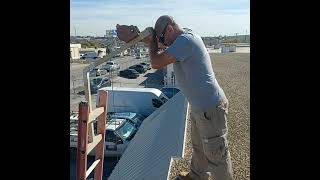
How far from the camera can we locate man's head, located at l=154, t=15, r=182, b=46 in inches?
109

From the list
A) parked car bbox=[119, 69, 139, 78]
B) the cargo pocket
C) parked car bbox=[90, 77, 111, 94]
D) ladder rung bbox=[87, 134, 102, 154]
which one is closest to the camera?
ladder rung bbox=[87, 134, 102, 154]

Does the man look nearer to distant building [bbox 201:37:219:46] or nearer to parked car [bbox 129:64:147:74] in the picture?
distant building [bbox 201:37:219:46]

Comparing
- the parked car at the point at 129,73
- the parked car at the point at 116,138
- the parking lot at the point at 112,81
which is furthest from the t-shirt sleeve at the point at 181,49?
the parked car at the point at 129,73

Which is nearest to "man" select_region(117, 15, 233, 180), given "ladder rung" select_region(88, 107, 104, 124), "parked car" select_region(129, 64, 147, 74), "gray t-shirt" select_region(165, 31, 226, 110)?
"gray t-shirt" select_region(165, 31, 226, 110)

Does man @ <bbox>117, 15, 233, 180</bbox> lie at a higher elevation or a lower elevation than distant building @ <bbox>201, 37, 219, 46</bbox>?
lower

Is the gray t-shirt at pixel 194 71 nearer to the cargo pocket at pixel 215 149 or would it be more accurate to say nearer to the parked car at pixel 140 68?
the cargo pocket at pixel 215 149

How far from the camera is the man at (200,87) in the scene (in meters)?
2.79

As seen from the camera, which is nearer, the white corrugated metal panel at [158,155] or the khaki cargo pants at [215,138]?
the khaki cargo pants at [215,138]

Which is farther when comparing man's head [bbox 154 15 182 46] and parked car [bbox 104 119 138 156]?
parked car [bbox 104 119 138 156]

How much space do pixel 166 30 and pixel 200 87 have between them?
440 mm

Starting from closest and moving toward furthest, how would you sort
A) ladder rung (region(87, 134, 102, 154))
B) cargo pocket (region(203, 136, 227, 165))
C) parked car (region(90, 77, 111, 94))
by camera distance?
1. ladder rung (region(87, 134, 102, 154))
2. cargo pocket (region(203, 136, 227, 165))
3. parked car (region(90, 77, 111, 94))

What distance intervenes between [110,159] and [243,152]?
322cm
